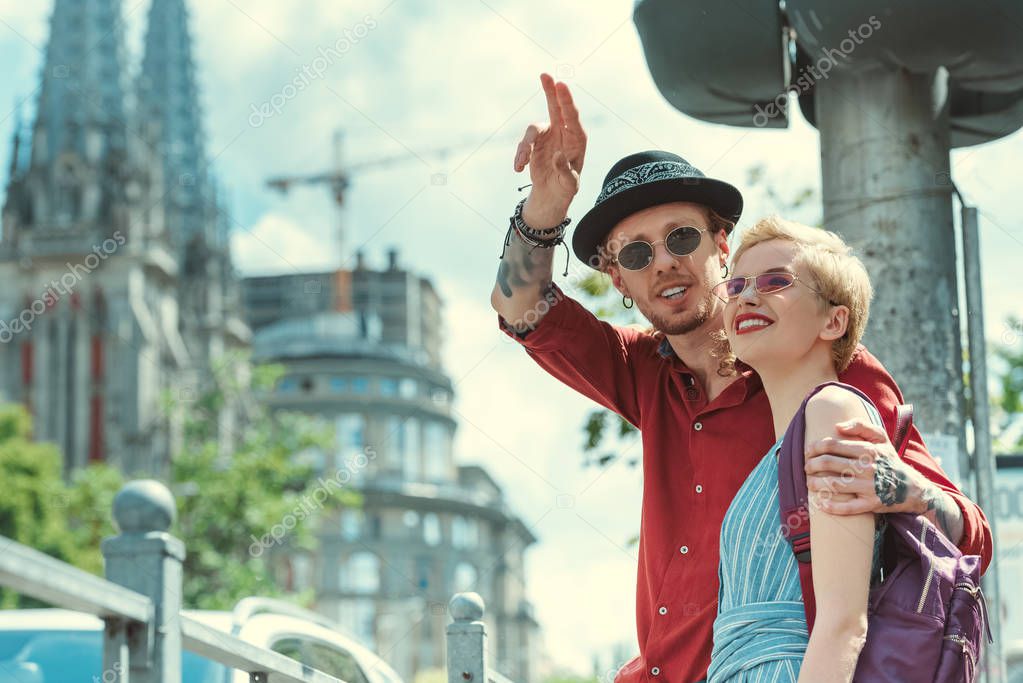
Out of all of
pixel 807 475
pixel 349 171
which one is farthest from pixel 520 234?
pixel 349 171

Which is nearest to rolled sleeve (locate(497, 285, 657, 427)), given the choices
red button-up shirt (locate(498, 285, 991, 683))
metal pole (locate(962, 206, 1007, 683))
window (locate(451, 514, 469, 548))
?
red button-up shirt (locate(498, 285, 991, 683))

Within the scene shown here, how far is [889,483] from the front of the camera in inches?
103

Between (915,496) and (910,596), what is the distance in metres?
0.18

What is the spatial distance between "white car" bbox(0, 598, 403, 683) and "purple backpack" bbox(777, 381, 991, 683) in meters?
2.15

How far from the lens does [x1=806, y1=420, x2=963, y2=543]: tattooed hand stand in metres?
2.58

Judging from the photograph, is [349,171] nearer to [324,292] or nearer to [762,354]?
[324,292]

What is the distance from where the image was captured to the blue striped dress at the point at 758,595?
267 centimetres

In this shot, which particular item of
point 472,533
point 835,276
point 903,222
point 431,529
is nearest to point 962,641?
point 835,276

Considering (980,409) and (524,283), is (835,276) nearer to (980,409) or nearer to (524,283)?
(524,283)

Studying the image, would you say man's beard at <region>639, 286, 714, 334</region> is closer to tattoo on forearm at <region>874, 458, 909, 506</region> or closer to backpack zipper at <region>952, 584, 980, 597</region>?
tattoo on forearm at <region>874, 458, 909, 506</region>

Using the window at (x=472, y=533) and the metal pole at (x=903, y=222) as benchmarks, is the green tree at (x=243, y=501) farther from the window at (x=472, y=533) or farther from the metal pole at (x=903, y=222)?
the window at (x=472, y=533)

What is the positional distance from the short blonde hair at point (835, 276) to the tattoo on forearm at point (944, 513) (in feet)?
1.32

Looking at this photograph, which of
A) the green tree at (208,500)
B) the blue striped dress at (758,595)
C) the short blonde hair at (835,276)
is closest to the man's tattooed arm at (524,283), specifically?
the short blonde hair at (835,276)

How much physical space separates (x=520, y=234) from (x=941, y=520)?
1434 millimetres
